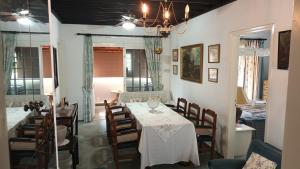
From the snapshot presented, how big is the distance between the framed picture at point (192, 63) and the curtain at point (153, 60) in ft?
2.94

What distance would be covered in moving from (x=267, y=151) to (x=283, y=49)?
3.72 feet

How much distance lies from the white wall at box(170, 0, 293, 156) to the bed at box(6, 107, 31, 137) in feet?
8.36

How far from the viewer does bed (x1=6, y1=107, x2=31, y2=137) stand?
2.58 ft

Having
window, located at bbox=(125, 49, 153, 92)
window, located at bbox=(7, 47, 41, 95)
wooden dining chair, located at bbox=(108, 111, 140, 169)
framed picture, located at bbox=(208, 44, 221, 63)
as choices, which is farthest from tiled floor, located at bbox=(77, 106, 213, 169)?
window, located at bbox=(7, 47, 41, 95)

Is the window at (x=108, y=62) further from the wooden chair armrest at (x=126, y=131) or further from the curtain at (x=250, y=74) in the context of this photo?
the wooden chair armrest at (x=126, y=131)

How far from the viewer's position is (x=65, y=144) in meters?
2.64

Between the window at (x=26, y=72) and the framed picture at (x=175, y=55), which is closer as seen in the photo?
the window at (x=26, y=72)

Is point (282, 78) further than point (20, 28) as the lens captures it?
Yes

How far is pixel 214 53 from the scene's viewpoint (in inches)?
157

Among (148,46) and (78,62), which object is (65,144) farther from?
(148,46)

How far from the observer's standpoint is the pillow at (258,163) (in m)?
2.17

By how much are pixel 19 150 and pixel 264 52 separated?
5352 millimetres

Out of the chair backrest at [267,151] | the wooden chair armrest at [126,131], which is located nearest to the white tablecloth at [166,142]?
the wooden chair armrest at [126,131]

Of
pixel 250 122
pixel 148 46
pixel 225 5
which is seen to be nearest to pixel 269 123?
pixel 250 122
